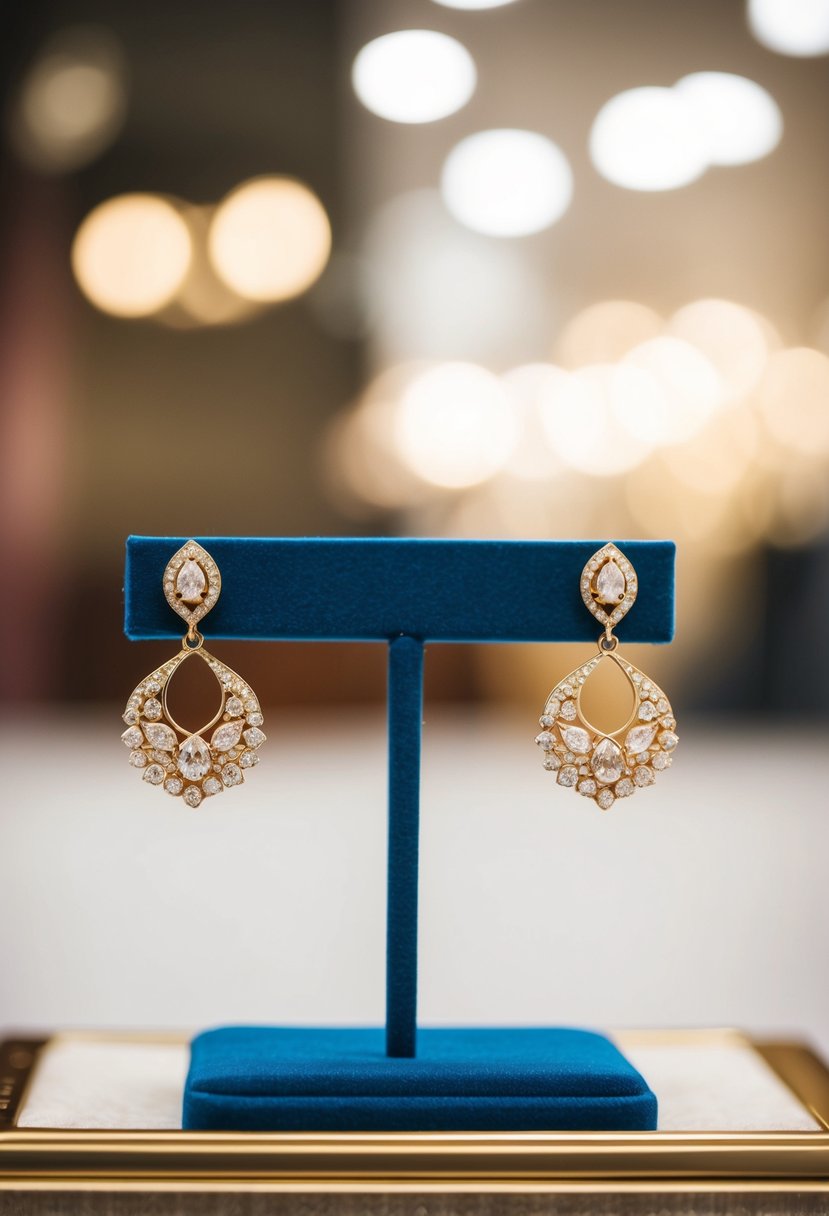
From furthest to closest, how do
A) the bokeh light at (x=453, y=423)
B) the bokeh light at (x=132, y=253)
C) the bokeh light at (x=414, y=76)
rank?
the bokeh light at (x=453, y=423), the bokeh light at (x=132, y=253), the bokeh light at (x=414, y=76)

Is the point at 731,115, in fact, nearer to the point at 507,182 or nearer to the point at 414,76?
the point at 507,182

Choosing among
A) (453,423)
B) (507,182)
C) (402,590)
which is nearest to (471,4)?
(507,182)

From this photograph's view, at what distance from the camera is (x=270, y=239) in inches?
159

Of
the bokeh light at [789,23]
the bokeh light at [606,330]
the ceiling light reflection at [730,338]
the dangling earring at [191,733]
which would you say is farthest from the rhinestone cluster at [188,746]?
the bokeh light at [789,23]

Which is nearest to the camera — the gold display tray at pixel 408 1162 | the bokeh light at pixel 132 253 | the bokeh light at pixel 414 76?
the gold display tray at pixel 408 1162

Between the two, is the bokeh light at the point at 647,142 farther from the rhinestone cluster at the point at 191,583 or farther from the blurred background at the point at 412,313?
the rhinestone cluster at the point at 191,583

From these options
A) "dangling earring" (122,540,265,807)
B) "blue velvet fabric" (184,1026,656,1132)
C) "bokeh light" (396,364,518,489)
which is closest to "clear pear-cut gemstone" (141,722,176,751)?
"dangling earring" (122,540,265,807)

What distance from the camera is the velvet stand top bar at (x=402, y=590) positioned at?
2.34 feet

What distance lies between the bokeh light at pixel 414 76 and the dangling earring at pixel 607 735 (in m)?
3.62

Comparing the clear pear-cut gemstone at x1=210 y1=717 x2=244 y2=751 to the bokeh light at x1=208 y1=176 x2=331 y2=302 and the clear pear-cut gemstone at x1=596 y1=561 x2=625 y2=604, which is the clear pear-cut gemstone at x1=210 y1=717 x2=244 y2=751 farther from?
the bokeh light at x1=208 y1=176 x2=331 y2=302

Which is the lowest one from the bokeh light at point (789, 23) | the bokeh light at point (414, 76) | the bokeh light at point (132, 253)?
the bokeh light at point (132, 253)

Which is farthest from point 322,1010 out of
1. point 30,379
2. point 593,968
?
point 30,379

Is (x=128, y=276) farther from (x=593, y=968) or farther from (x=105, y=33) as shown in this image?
(x=593, y=968)

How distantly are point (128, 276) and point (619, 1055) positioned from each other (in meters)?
3.79
